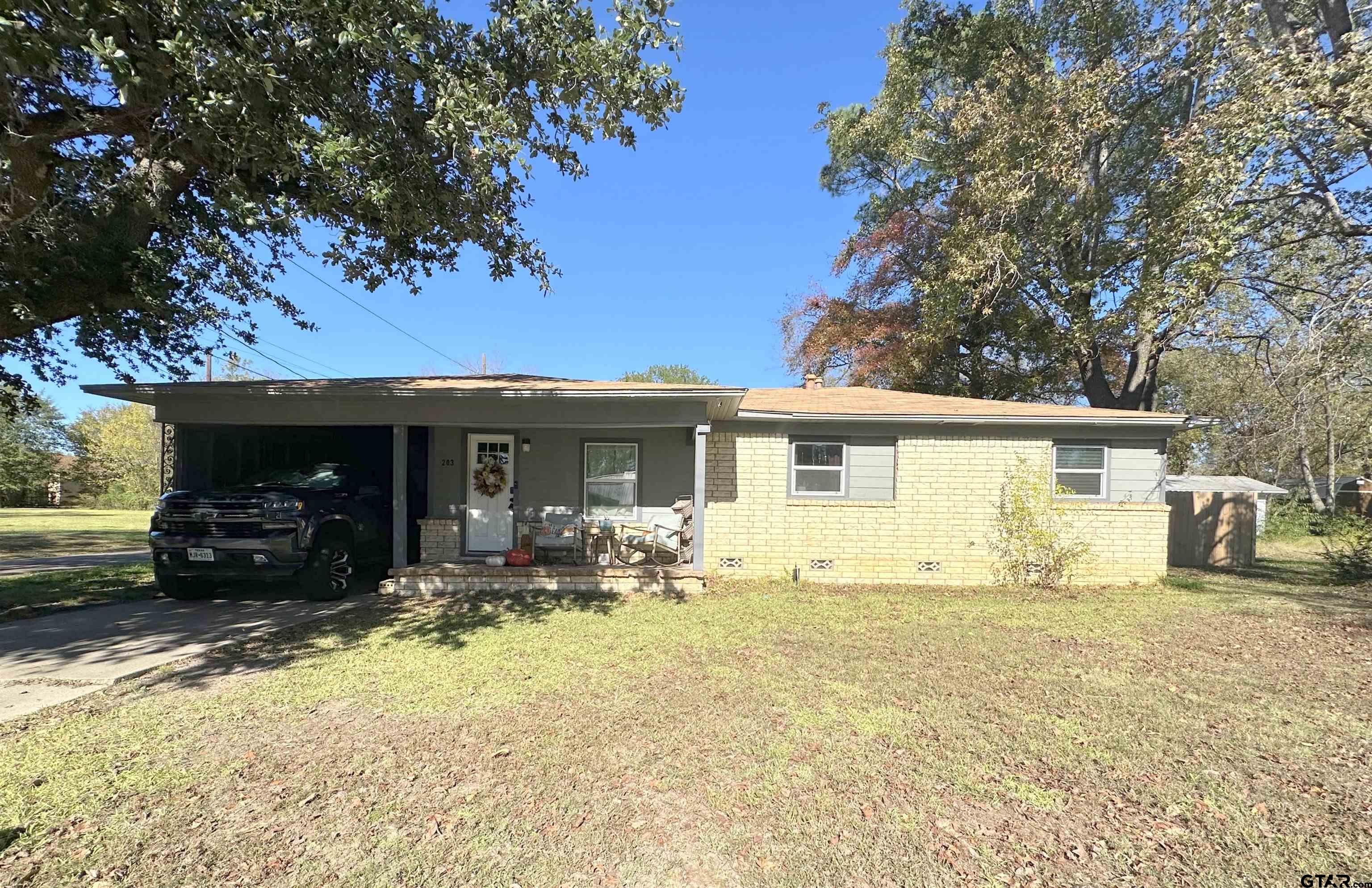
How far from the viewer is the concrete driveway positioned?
4504 mm

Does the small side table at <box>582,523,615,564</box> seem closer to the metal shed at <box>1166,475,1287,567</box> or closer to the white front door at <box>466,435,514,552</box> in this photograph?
the white front door at <box>466,435,514,552</box>

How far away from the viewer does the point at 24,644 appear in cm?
554

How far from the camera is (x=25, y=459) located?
27484 mm

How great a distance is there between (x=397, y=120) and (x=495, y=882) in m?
6.44

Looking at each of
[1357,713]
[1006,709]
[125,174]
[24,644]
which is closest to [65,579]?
[24,644]

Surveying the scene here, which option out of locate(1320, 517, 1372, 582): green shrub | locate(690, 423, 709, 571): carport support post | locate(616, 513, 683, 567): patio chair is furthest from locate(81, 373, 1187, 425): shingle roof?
locate(1320, 517, 1372, 582): green shrub

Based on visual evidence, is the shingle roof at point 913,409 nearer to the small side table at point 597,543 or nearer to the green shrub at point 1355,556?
the small side table at point 597,543

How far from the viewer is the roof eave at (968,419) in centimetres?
883

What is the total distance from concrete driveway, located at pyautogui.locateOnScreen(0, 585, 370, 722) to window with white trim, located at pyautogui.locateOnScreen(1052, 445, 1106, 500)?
10302mm

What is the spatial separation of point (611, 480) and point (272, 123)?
20.0ft

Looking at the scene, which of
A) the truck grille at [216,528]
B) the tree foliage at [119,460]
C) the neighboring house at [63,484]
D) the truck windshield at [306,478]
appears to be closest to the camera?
the truck grille at [216,528]

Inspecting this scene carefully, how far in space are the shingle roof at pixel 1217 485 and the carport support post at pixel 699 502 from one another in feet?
48.6

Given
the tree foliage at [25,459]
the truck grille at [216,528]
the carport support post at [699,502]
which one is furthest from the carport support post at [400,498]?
the tree foliage at [25,459]

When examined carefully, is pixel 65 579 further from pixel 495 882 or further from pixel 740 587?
pixel 495 882
